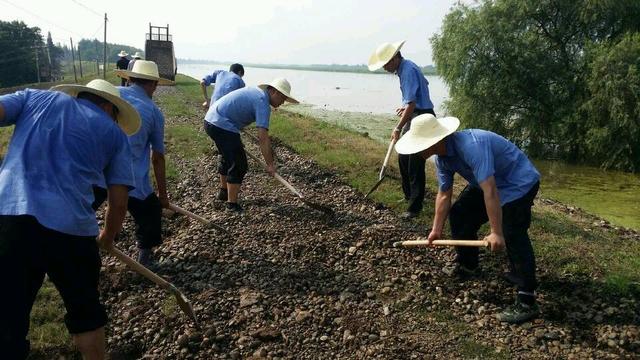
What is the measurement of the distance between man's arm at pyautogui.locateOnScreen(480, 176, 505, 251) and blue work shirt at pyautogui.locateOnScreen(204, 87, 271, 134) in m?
3.29

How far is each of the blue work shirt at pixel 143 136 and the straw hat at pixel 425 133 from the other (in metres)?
2.42

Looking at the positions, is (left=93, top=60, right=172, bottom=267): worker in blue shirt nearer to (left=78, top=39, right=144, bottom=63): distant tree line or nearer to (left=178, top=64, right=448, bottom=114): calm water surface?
(left=178, top=64, right=448, bottom=114): calm water surface

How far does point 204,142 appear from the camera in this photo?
11.5 metres

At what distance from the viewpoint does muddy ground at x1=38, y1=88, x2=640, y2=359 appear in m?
3.73

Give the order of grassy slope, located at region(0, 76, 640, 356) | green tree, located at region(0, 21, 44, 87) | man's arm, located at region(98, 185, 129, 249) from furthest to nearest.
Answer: green tree, located at region(0, 21, 44, 87)
grassy slope, located at region(0, 76, 640, 356)
man's arm, located at region(98, 185, 129, 249)

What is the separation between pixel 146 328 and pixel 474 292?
3049 mm

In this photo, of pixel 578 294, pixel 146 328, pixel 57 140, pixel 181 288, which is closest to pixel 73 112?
pixel 57 140

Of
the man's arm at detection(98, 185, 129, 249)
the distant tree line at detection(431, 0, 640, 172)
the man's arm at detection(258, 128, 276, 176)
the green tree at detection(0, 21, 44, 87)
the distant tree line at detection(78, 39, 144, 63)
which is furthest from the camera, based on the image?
the distant tree line at detection(78, 39, 144, 63)

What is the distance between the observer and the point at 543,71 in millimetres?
16859

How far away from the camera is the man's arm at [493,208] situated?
3543mm

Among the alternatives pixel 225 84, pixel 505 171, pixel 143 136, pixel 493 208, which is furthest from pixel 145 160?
pixel 225 84

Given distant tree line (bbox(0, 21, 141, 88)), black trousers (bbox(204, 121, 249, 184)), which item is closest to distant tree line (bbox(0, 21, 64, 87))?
distant tree line (bbox(0, 21, 141, 88))

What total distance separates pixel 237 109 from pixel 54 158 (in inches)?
148

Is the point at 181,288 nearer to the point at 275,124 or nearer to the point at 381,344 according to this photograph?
the point at 381,344
